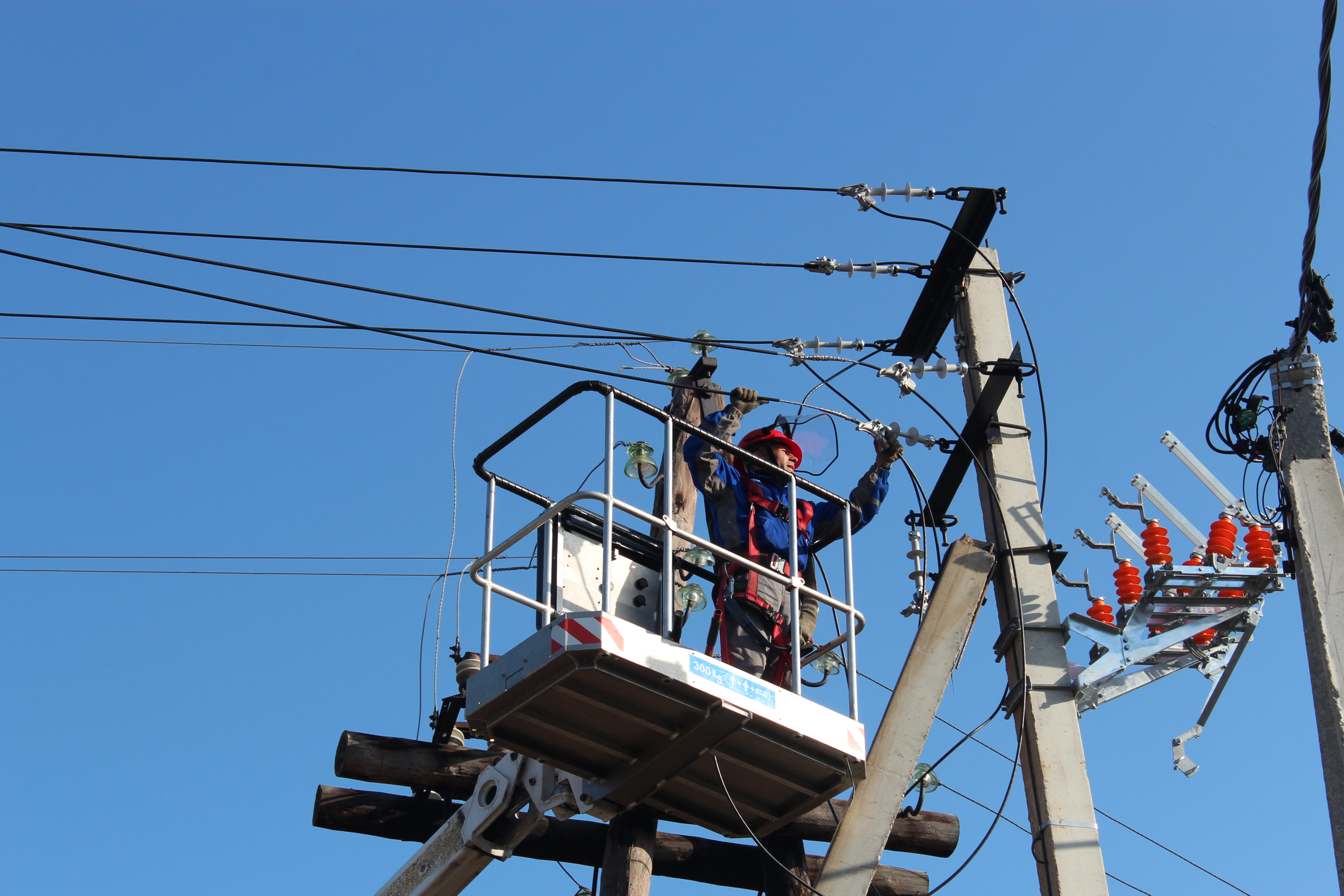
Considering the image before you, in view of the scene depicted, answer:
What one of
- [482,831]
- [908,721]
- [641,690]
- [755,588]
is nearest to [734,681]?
[641,690]

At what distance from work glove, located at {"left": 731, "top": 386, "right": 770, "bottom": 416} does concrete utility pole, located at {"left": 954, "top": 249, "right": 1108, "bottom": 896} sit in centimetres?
138

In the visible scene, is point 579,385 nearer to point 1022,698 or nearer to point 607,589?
point 607,589

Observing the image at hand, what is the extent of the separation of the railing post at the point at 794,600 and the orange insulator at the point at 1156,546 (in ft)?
8.63

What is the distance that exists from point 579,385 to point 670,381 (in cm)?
297

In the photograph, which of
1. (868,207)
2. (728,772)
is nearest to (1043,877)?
(728,772)

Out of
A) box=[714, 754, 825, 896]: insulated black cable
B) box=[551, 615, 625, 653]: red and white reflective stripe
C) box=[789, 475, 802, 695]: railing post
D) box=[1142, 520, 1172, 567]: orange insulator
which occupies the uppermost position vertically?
box=[1142, 520, 1172, 567]: orange insulator

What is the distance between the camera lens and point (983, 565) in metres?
8.48

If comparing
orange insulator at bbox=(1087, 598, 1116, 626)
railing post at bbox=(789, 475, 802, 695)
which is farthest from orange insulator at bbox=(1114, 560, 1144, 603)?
railing post at bbox=(789, 475, 802, 695)

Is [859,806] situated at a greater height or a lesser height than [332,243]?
lesser

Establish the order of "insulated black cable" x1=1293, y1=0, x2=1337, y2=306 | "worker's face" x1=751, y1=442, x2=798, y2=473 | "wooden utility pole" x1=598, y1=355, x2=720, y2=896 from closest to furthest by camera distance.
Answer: "insulated black cable" x1=1293, y1=0, x2=1337, y2=306 → "wooden utility pole" x1=598, y1=355, x2=720, y2=896 → "worker's face" x1=751, y1=442, x2=798, y2=473

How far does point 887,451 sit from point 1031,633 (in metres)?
1.59

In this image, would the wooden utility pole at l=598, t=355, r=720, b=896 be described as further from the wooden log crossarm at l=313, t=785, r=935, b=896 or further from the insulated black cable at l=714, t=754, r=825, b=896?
the insulated black cable at l=714, t=754, r=825, b=896

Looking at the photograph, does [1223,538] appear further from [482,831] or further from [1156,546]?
[482,831]

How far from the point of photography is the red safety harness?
822 cm
